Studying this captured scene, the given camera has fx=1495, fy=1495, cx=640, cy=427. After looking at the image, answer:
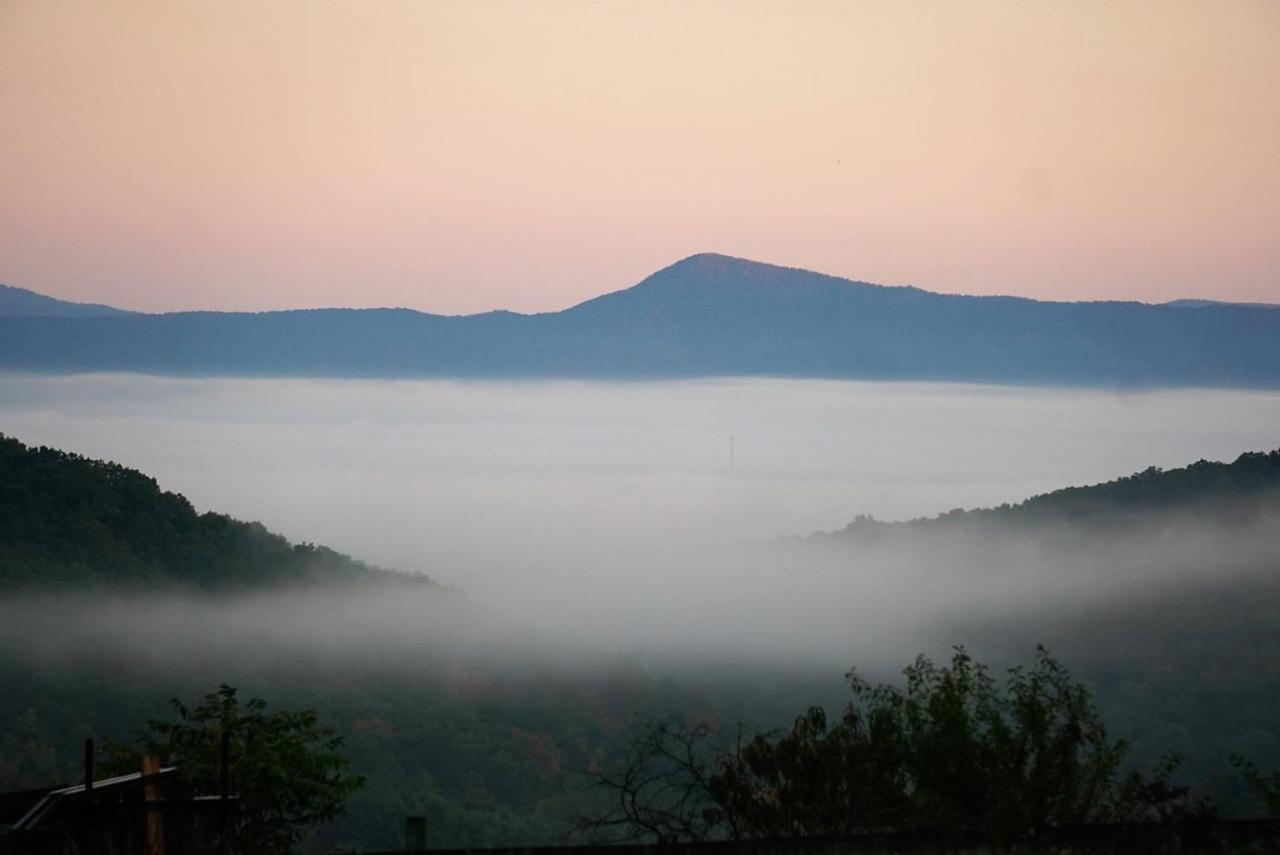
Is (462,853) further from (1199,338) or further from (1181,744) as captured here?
(1199,338)

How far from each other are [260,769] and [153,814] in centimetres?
321

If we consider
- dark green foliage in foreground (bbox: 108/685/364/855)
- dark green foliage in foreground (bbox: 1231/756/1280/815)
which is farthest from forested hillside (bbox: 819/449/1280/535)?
dark green foliage in foreground (bbox: 108/685/364/855)

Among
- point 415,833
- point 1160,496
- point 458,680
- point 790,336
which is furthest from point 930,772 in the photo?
point 790,336

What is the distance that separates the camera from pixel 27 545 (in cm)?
7744

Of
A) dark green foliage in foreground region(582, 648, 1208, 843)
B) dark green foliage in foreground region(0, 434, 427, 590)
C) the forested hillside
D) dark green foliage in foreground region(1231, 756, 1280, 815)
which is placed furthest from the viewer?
the forested hillside

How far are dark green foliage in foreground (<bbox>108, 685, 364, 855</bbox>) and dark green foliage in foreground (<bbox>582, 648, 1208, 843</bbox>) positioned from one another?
8.54 feet

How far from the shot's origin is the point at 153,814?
8.51 m

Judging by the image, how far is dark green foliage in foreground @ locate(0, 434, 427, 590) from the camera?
7612 centimetres

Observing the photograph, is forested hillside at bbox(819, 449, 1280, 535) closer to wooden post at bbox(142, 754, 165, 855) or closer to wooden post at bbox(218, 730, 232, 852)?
wooden post at bbox(218, 730, 232, 852)

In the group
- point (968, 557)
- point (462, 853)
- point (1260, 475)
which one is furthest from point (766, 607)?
point (462, 853)

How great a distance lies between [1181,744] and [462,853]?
49.7 metres

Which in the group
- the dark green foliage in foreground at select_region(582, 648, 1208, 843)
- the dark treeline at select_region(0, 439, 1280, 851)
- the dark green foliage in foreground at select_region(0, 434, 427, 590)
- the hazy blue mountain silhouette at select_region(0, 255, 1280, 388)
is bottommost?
the dark treeline at select_region(0, 439, 1280, 851)

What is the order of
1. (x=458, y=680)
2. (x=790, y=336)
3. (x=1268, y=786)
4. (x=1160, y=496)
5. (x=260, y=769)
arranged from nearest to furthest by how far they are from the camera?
(x=260, y=769) → (x=1268, y=786) → (x=458, y=680) → (x=1160, y=496) → (x=790, y=336)

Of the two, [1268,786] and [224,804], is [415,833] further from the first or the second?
[1268,786]
